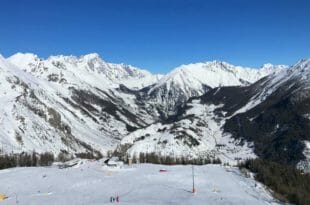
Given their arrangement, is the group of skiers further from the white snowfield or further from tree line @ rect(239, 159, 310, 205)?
tree line @ rect(239, 159, 310, 205)

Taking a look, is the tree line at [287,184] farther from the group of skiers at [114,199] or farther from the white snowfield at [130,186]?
the group of skiers at [114,199]

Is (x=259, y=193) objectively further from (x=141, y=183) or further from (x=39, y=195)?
(x=39, y=195)

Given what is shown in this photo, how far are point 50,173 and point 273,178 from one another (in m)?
71.1

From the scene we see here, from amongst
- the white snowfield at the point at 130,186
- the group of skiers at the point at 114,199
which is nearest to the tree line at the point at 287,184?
the white snowfield at the point at 130,186

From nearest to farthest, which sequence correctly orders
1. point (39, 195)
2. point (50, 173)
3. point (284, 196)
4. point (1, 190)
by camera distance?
point (39, 195) < point (1, 190) < point (284, 196) < point (50, 173)

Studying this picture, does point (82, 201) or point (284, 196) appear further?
point (284, 196)

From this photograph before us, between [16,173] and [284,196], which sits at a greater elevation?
[16,173]

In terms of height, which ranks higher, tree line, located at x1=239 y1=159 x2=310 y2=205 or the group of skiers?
tree line, located at x1=239 y1=159 x2=310 y2=205

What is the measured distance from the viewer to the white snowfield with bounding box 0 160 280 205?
298ft

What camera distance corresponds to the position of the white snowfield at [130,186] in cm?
9069

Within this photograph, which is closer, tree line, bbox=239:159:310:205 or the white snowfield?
the white snowfield

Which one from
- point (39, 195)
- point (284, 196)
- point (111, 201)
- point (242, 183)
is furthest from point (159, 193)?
point (284, 196)

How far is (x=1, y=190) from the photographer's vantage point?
350 feet

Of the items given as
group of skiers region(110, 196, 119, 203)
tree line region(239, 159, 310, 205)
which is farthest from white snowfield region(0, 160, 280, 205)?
tree line region(239, 159, 310, 205)
